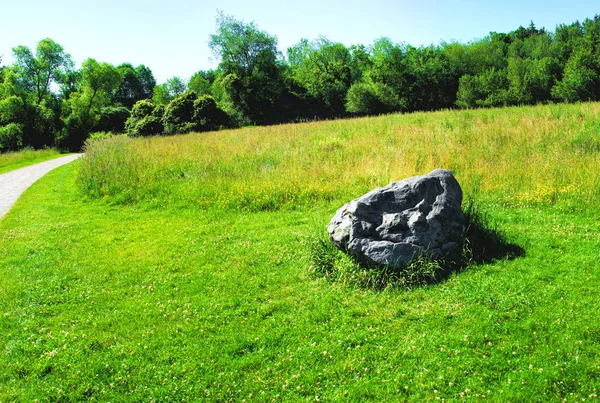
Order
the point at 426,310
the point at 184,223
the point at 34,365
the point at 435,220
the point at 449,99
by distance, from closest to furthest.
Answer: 1. the point at 34,365
2. the point at 426,310
3. the point at 435,220
4. the point at 184,223
5. the point at 449,99

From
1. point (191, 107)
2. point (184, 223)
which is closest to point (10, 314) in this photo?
point (184, 223)

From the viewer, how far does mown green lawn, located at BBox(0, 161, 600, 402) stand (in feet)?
13.3

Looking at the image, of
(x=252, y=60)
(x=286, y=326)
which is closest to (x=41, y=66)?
(x=252, y=60)

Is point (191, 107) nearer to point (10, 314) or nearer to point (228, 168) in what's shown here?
point (228, 168)

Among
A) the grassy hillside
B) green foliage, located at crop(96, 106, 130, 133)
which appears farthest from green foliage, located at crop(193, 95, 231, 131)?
green foliage, located at crop(96, 106, 130, 133)

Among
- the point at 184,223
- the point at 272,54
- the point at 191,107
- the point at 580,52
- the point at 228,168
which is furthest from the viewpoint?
the point at 272,54

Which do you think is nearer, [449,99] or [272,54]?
[449,99]

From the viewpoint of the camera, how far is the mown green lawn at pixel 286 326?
13.3 feet

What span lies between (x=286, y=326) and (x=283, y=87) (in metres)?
54.5

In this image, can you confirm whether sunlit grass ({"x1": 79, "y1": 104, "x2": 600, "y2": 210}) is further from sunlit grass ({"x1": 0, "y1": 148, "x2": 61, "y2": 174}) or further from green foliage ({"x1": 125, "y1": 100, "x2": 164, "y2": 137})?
green foliage ({"x1": 125, "y1": 100, "x2": 164, "y2": 137})

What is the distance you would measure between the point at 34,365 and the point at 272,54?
184 ft

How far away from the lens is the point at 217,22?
188 feet

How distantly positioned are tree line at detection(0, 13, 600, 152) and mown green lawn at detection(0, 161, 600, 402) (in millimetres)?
23512

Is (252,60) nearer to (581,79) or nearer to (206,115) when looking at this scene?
(206,115)
